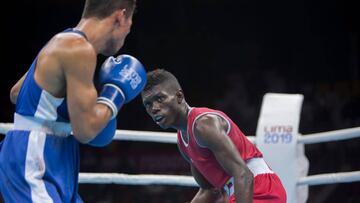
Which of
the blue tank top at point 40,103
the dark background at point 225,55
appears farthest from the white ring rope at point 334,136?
the dark background at point 225,55

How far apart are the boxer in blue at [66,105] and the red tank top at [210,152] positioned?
0.53 metres

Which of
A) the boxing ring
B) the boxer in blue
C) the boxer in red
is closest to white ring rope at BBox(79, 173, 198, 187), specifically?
the boxing ring

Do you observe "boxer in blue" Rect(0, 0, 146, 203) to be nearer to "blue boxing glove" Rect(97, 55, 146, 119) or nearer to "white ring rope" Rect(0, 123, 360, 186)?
"blue boxing glove" Rect(97, 55, 146, 119)

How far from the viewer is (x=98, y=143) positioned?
1.69m

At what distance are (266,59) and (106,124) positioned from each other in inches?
248

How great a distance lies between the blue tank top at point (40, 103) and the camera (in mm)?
1627

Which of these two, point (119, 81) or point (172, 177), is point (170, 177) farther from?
point (119, 81)

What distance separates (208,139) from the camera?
2080 mm

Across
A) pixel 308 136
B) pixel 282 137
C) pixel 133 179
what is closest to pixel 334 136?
pixel 308 136

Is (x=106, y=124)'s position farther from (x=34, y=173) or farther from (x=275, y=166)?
(x=275, y=166)

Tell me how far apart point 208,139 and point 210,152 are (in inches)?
5.8

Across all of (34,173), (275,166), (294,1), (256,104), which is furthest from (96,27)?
(294,1)

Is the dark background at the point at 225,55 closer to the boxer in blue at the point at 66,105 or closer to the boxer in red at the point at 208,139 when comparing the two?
the boxer in red at the point at 208,139

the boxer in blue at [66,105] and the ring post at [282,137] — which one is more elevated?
the boxer in blue at [66,105]
